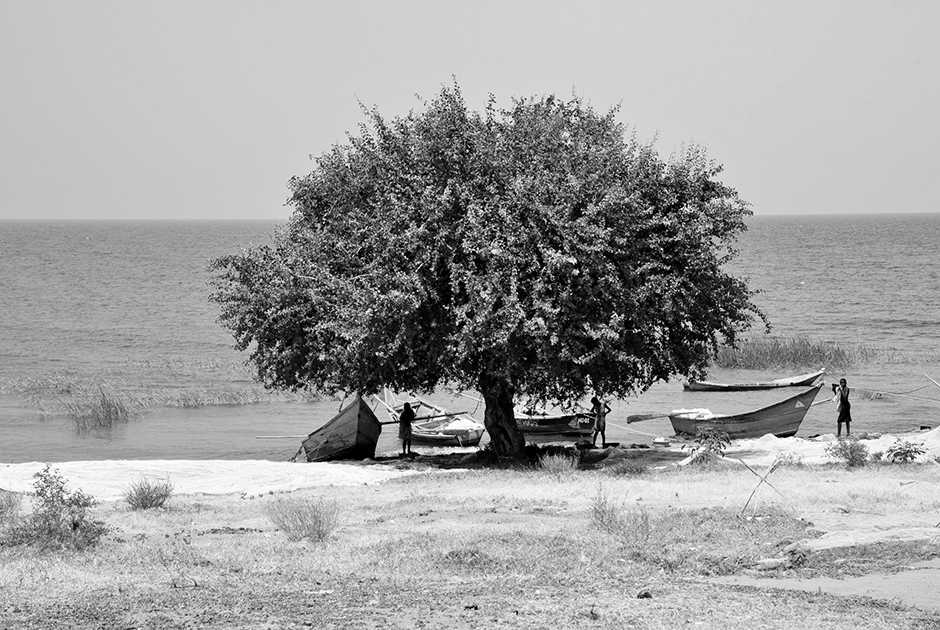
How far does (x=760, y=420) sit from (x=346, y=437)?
461 inches

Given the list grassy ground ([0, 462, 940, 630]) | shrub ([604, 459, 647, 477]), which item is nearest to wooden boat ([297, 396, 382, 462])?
shrub ([604, 459, 647, 477])

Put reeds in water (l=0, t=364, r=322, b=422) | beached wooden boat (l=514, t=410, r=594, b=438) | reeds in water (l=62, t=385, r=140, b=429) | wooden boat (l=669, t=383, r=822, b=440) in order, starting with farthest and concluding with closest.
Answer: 1. reeds in water (l=0, t=364, r=322, b=422)
2. reeds in water (l=62, t=385, r=140, b=429)
3. beached wooden boat (l=514, t=410, r=594, b=438)
4. wooden boat (l=669, t=383, r=822, b=440)

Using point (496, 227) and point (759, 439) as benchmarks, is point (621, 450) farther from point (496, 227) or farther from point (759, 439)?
point (496, 227)

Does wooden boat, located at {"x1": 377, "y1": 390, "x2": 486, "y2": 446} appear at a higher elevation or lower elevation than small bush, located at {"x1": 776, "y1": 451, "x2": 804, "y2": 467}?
lower

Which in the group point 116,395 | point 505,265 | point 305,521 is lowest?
point 116,395

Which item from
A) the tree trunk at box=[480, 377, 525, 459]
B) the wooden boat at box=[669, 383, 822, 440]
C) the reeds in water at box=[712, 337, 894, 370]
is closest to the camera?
the tree trunk at box=[480, 377, 525, 459]

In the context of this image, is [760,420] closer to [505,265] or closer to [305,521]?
[505,265]

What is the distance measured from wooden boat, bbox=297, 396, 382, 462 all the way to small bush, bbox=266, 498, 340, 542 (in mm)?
11815

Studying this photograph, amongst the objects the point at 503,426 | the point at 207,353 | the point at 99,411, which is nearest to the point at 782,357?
the point at 503,426

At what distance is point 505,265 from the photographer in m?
21.6

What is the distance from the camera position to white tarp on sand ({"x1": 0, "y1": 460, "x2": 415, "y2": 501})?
21.7 metres

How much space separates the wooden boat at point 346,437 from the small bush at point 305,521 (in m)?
11.8

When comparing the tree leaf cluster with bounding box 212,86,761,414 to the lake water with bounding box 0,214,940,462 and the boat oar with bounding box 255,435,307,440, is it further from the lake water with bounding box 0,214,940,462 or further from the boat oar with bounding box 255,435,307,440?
the boat oar with bounding box 255,435,307,440

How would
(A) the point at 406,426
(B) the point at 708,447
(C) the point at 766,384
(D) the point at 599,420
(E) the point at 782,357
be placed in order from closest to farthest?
(B) the point at 708,447, (A) the point at 406,426, (D) the point at 599,420, (C) the point at 766,384, (E) the point at 782,357
